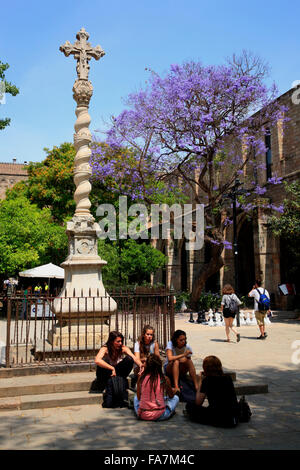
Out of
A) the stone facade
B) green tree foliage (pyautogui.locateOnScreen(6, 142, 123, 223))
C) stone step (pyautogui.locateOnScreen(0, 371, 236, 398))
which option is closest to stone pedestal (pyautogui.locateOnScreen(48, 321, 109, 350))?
stone step (pyautogui.locateOnScreen(0, 371, 236, 398))

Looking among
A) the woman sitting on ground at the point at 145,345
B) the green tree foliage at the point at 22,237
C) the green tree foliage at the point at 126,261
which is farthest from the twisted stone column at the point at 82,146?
the green tree foliage at the point at 126,261

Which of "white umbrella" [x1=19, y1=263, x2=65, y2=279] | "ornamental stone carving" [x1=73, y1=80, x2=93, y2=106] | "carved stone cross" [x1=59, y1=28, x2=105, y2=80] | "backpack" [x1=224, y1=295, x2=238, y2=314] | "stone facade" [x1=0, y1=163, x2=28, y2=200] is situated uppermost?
Result: "stone facade" [x1=0, y1=163, x2=28, y2=200]

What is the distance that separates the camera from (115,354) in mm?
6008

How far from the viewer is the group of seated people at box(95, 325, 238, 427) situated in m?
4.73

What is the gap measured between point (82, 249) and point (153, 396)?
3836mm

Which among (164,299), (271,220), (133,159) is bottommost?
(164,299)

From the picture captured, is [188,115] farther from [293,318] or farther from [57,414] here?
[57,414]

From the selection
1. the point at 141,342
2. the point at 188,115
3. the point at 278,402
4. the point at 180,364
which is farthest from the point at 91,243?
the point at 188,115

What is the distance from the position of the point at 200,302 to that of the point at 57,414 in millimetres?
17471

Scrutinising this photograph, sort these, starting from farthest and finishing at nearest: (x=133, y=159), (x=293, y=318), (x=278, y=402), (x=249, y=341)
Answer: (x=133, y=159)
(x=293, y=318)
(x=249, y=341)
(x=278, y=402)

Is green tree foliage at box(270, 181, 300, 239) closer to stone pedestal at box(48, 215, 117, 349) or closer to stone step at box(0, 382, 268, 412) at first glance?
stone pedestal at box(48, 215, 117, 349)

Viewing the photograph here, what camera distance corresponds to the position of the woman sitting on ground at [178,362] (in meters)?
5.82

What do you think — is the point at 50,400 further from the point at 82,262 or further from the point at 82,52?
the point at 82,52

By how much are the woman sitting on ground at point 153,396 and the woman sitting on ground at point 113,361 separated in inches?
30.7
